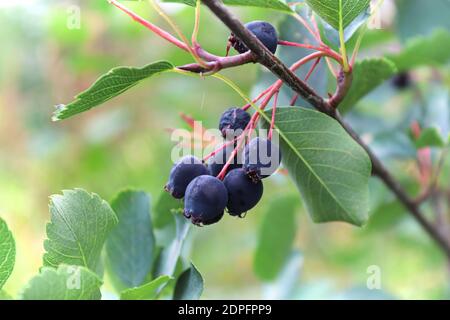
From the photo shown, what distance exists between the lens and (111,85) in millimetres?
720

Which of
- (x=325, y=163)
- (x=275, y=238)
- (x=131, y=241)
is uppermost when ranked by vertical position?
(x=325, y=163)

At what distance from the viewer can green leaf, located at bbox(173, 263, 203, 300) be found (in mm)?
811

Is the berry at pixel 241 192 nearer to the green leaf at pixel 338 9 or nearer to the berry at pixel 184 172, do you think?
the berry at pixel 184 172

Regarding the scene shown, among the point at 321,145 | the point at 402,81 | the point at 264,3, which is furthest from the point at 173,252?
the point at 402,81

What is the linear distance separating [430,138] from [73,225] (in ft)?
2.52

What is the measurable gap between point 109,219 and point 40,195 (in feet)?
6.84

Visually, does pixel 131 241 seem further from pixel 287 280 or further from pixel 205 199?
pixel 287 280

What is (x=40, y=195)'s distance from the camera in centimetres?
274

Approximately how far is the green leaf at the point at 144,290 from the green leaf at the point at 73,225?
0.08 m

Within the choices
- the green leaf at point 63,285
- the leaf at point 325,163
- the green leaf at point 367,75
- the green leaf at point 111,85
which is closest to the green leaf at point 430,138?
the green leaf at point 367,75

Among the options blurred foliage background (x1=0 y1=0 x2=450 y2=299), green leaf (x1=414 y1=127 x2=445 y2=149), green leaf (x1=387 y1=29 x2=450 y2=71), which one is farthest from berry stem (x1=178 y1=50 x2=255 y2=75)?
blurred foliage background (x1=0 y1=0 x2=450 y2=299)

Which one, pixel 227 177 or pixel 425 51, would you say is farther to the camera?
pixel 425 51

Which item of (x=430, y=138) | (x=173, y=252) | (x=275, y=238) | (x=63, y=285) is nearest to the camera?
(x=63, y=285)
